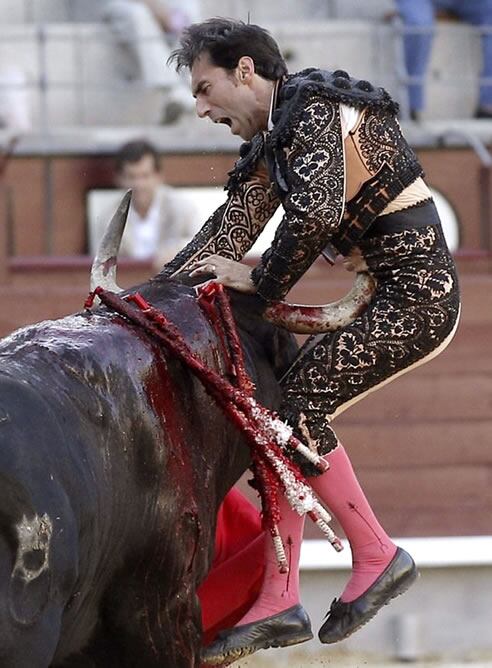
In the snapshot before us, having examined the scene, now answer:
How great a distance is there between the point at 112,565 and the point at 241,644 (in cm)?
54

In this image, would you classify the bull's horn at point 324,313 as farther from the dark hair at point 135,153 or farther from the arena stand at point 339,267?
the dark hair at point 135,153

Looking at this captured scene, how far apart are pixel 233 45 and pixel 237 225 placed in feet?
1.63

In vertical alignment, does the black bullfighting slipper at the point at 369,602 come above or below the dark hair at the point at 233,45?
below

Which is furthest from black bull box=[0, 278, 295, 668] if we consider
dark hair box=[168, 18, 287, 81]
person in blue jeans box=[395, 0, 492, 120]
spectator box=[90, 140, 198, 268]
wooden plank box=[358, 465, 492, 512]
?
person in blue jeans box=[395, 0, 492, 120]

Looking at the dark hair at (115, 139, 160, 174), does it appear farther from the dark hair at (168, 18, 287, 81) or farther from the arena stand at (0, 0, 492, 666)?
the dark hair at (168, 18, 287, 81)

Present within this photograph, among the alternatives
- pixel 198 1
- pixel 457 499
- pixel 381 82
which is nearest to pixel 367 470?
pixel 457 499

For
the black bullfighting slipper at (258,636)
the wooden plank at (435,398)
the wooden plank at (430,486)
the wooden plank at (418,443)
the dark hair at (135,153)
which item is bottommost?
the wooden plank at (430,486)

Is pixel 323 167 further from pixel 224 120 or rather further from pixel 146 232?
pixel 146 232

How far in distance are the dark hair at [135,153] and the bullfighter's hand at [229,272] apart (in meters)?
3.31

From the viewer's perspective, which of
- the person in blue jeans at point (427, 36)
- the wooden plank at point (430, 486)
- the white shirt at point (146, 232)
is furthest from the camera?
the person in blue jeans at point (427, 36)

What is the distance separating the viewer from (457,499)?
22.0ft

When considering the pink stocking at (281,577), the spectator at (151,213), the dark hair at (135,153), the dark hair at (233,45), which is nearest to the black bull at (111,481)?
the pink stocking at (281,577)

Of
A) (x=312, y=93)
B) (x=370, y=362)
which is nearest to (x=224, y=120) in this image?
(x=312, y=93)

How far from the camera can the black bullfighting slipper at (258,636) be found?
3.59m
